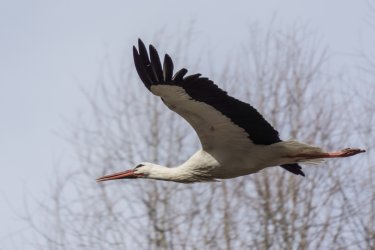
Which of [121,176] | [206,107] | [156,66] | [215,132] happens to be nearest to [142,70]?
[156,66]

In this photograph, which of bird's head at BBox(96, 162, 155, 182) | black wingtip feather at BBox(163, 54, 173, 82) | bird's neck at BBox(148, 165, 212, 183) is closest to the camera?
black wingtip feather at BBox(163, 54, 173, 82)

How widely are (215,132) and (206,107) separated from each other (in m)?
0.48

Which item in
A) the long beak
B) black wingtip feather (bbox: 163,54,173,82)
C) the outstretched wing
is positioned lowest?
the long beak

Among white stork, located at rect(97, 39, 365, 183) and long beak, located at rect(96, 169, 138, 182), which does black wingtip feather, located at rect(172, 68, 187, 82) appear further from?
long beak, located at rect(96, 169, 138, 182)

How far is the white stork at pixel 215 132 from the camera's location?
11.2m

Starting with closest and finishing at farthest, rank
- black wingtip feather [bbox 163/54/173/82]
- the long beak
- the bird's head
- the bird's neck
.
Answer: black wingtip feather [bbox 163/54/173/82] → the bird's neck → the bird's head → the long beak

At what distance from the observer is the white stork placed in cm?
1125

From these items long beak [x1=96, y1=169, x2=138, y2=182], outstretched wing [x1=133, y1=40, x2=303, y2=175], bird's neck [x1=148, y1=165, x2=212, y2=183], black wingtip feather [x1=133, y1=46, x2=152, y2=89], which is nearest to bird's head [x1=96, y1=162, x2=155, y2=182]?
long beak [x1=96, y1=169, x2=138, y2=182]

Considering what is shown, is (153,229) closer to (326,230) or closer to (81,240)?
(81,240)

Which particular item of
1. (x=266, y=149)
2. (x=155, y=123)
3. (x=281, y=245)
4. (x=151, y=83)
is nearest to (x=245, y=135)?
(x=266, y=149)

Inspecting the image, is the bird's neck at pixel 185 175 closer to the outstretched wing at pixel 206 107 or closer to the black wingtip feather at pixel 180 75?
the outstretched wing at pixel 206 107

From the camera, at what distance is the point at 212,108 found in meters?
11.5

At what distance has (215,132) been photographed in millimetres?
11875

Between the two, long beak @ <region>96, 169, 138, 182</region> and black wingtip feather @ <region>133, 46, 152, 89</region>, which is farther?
long beak @ <region>96, 169, 138, 182</region>
